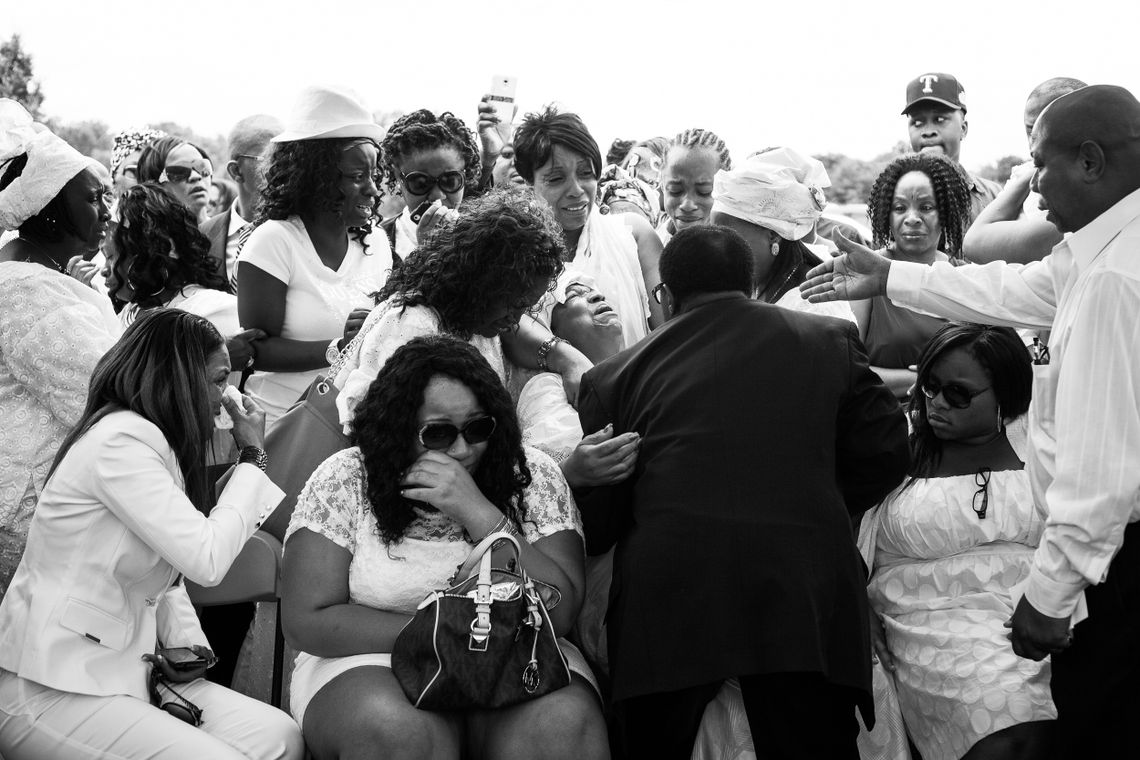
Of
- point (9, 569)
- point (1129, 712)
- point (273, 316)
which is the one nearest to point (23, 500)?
point (9, 569)

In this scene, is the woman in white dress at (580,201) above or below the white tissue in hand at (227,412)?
above

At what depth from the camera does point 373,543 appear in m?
3.44

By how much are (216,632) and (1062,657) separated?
9.73ft

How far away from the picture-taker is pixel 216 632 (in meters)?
4.51

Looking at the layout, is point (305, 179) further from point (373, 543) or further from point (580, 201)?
point (373, 543)

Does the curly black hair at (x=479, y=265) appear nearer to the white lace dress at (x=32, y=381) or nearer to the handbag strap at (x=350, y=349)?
the handbag strap at (x=350, y=349)

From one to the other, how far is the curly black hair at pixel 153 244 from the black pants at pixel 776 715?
267 centimetres

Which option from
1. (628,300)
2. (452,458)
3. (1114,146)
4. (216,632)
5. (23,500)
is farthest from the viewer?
(628,300)

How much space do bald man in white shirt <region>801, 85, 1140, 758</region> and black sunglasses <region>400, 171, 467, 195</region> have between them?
8.94 ft

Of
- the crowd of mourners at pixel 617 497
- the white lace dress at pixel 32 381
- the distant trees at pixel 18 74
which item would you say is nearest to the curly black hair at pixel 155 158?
the crowd of mourners at pixel 617 497

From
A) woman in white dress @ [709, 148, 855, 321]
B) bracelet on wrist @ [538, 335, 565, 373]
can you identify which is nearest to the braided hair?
woman in white dress @ [709, 148, 855, 321]

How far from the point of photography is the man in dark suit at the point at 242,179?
5.93m

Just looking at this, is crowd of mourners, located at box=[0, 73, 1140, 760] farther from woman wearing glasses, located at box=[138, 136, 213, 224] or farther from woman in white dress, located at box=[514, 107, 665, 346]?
woman wearing glasses, located at box=[138, 136, 213, 224]

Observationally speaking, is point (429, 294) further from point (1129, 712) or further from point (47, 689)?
point (1129, 712)
